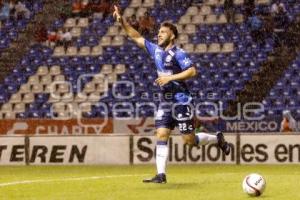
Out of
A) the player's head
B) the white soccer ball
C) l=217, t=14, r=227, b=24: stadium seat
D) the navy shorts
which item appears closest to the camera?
the white soccer ball

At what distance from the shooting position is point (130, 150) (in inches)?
878

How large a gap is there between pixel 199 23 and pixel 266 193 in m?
21.4

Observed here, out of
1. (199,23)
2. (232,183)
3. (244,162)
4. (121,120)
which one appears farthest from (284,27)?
(232,183)

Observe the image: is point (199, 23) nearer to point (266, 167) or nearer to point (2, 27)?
point (2, 27)

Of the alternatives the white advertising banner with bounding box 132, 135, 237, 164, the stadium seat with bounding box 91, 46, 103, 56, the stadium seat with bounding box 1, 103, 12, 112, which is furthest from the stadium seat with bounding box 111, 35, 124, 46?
the white advertising banner with bounding box 132, 135, 237, 164

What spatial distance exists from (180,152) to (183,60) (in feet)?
32.1

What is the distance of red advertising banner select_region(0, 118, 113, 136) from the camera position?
2700cm

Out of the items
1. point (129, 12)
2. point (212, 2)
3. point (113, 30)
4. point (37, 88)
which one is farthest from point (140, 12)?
point (37, 88)

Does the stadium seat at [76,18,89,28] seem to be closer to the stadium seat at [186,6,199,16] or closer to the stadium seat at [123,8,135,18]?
the stadium seat at [123,8,135,18]

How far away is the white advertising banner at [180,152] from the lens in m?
22.0

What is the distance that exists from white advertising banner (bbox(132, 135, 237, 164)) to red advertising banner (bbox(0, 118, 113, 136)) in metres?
4.82

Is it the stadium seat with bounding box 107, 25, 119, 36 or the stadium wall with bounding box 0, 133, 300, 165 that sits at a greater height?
the stadium seat with bounding box 107, 25, 119, 36

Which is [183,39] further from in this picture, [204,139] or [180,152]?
[204,139]

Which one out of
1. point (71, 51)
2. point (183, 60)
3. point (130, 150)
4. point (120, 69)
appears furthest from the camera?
point (71, 51)
